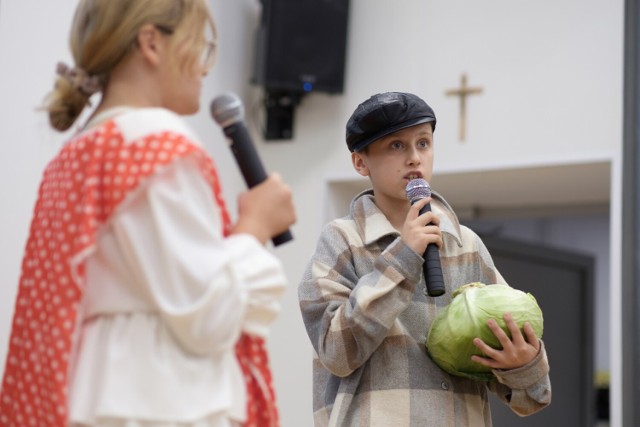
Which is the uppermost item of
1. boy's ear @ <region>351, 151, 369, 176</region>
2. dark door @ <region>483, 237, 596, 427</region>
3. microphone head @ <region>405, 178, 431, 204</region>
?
boy's ear @ <region>351, 151, 369, 176</region>

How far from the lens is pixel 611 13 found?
16.8 ft

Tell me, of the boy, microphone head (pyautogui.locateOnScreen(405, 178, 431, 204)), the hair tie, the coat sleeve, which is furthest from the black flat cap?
the hair tie

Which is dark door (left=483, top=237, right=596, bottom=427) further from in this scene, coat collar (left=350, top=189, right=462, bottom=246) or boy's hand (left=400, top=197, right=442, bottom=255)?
boy's hand (left=400, top=197, right=442, bottom=255)

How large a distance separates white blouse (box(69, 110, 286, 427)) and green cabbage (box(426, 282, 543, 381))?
0.61 meters

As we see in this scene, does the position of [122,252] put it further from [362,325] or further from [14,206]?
[14,206]

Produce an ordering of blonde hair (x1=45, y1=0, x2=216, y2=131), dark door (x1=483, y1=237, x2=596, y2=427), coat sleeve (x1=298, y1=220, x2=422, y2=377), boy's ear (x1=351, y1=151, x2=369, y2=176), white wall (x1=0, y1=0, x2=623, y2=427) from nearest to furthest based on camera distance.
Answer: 1. blonde hair (x1=45, y1=0, x2=216, y2=131)
2. coat sleeve (x1=298, y1=220, x2=422, y2=377)
3. boy's ear (x1=351, y1=151, x2=369, y2=176)
4. white wall (x1=0, y1=0, x2=623, y2=427)
5. dark door (x1=483, y1=237, x2=596, y2=427)

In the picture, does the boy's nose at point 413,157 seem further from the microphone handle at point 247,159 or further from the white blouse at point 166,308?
the white blouse at point 166,308

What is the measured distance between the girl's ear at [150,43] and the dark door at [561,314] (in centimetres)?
419

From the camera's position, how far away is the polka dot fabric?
1.42m

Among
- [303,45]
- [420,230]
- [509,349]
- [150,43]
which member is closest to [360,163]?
[420,230]

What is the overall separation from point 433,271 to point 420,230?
3.4 inches

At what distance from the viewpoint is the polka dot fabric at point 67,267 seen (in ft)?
4.67

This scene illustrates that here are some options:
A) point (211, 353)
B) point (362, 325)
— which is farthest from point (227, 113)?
point (362, 325)

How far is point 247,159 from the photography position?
1.55 metres
